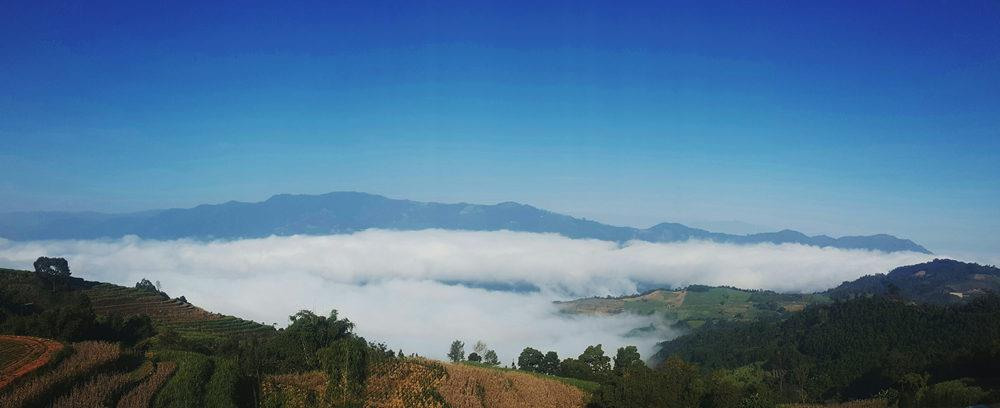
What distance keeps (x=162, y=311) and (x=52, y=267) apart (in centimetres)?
2319

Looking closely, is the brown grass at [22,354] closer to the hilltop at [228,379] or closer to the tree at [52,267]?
the hilltop at [228,379]

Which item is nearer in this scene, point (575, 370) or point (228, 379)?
point (228, 379)

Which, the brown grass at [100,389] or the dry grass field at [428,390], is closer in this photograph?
the brown grass at [100,389]

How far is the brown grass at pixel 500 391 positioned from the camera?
74.4ft

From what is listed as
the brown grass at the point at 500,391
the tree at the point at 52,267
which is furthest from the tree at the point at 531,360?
the tree at the point at 52,267

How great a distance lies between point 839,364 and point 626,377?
3744 inches

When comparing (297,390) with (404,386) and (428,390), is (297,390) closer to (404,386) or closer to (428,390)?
(404,386)

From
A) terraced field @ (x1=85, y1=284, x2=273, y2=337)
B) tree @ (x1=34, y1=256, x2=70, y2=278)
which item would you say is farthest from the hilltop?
tree @ (x1=34, y1=256, x2=70, y2=278)

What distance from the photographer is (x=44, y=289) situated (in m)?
76.5

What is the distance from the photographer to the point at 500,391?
25.6 m

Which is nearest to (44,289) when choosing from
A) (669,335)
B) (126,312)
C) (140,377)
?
(126,312)

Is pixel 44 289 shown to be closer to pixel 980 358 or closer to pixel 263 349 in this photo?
pixel 263 349

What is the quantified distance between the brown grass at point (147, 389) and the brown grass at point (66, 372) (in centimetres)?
162

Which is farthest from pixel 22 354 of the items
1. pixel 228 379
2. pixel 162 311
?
pixel 162 311
